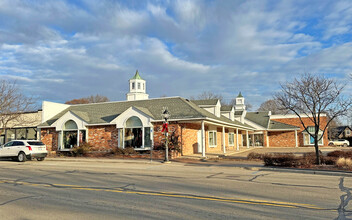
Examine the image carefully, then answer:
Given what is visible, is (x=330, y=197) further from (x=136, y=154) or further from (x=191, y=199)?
(x=136, y=154)

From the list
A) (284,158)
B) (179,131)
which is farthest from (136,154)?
(284,158)

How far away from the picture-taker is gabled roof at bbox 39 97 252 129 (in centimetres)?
2439

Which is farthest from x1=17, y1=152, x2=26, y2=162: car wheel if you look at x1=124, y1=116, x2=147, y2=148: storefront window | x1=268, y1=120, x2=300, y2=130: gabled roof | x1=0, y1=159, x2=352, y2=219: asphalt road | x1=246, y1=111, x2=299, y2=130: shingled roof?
x1=268, y1=120, x2=300, y2=130: gabled roof

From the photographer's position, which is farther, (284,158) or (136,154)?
(136,154)

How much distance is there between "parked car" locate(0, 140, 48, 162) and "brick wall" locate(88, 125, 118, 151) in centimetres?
515

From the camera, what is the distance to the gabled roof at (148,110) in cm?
2439

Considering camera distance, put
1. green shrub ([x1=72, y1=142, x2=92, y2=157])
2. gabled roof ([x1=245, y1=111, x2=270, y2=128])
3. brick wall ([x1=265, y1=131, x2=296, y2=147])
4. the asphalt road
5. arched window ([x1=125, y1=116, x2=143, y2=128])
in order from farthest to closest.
A: gabled roof ([x1=245, y1=111, x2=270, y2=128]) → brick wall ([x1=265, y1=131, x2=296, y2=147]) → green shrub ([x1=72, y1=142, x2=92, y2=157]) → arched window ([x1=125, y1=116, x2=143, y2=128]) → the asphalt road

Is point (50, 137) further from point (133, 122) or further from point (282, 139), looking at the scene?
point (282, 139)

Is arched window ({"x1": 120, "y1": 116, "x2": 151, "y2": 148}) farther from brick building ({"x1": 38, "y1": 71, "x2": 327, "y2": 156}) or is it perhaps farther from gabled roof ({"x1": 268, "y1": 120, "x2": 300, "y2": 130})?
gabled roof ({"x1": 268, "y1": 120, "x2": 300, "y2": 130})

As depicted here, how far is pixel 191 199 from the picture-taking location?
8062 mm

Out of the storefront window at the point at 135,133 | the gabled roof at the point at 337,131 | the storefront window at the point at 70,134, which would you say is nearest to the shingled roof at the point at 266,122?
the storefront window at the point at 135,133

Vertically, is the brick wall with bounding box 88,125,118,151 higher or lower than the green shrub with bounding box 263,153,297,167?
higher

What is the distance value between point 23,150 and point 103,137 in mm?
6872

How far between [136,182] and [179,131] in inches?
507
